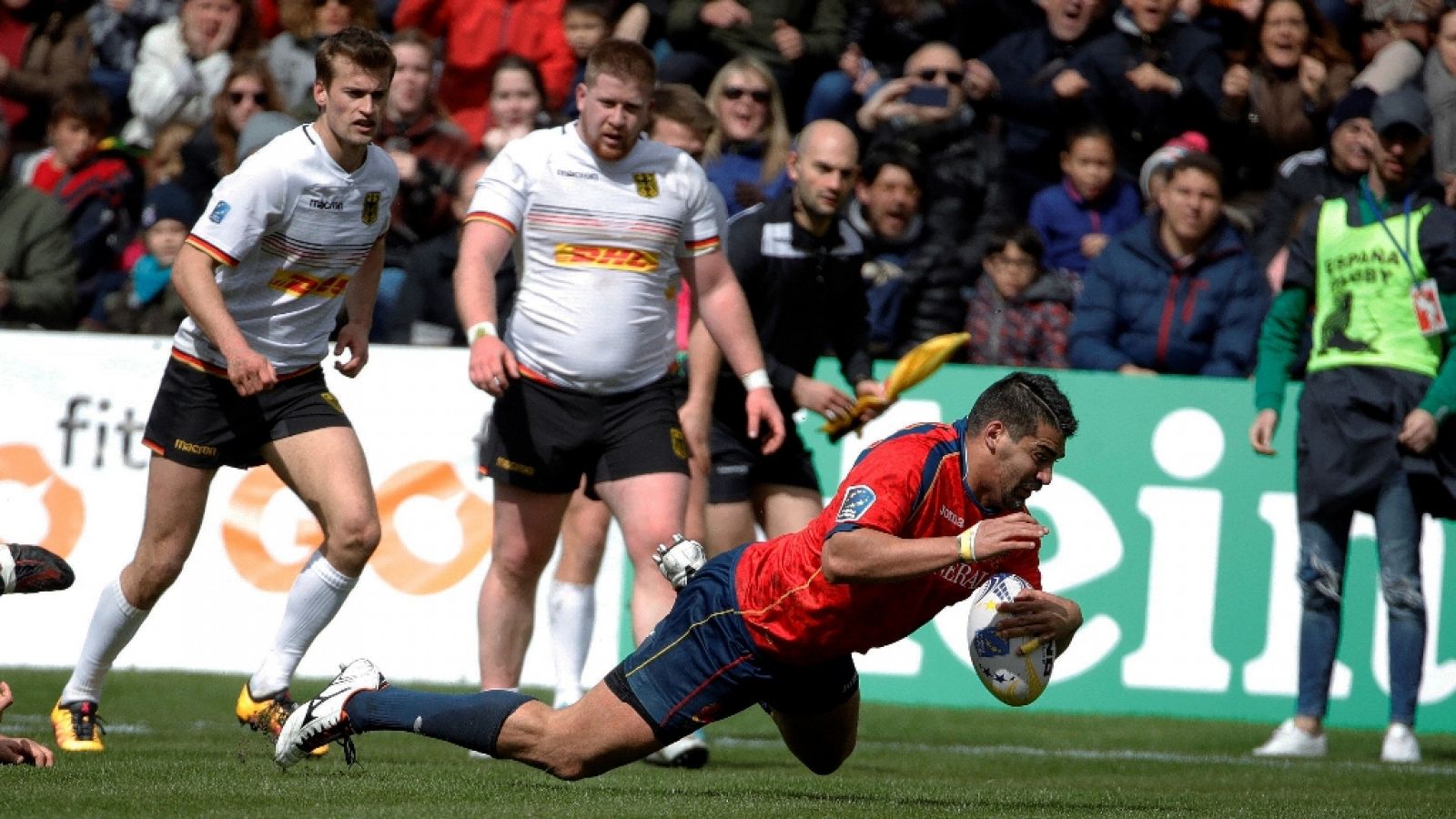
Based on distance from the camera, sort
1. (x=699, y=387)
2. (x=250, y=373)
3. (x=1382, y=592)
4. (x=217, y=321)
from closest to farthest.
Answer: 1. (x=250, y=373)
2. (x=217, y=321)
3. (x=699, y=387)
4. (x=1382, y=592)

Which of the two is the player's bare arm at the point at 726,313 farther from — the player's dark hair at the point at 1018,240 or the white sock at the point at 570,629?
the player's dark hair at the point at 1018,240

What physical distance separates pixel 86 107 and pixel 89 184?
2.22ft

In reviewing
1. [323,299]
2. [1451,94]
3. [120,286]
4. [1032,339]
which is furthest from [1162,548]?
[120,286]

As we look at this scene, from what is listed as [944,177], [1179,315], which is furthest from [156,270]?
[1179,315]

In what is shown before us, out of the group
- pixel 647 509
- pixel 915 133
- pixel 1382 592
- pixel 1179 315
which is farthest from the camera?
pixel 915 133

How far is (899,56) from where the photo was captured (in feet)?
50.1

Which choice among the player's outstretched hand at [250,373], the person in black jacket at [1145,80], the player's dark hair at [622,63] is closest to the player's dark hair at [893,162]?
the person in black jacket at [1145,80]

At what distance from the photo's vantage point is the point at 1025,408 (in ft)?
19.1

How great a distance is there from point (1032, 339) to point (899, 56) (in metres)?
3.66

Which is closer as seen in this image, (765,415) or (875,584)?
(875,584)

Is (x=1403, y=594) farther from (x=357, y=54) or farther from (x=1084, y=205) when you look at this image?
(x=357, y=54)

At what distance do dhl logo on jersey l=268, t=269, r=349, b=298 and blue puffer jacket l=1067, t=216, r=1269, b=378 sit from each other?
538 centimetres

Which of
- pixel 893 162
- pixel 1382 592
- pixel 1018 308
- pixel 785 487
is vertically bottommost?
pixel 1382 592

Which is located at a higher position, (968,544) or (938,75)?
(938,75)
